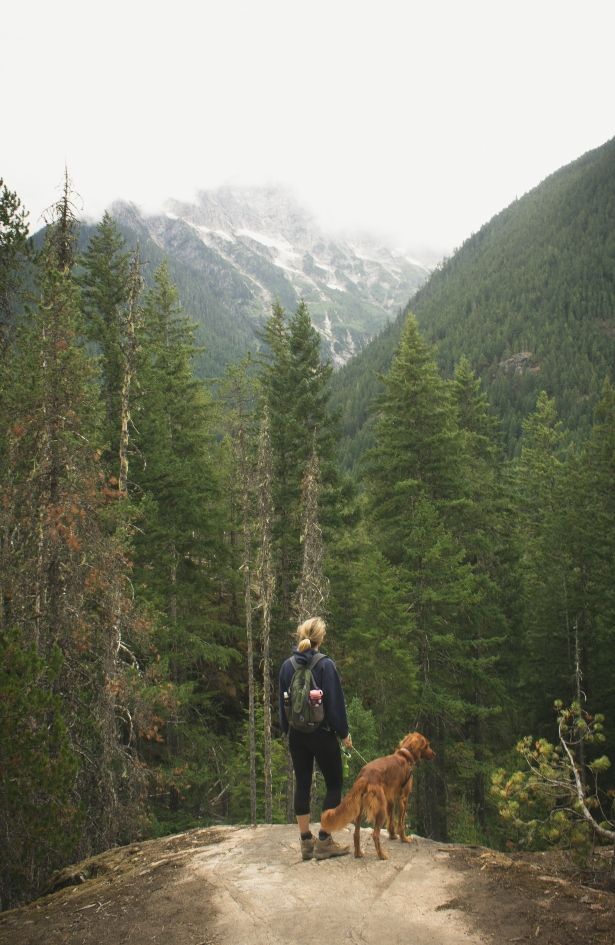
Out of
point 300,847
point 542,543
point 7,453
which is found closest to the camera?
point 300,847

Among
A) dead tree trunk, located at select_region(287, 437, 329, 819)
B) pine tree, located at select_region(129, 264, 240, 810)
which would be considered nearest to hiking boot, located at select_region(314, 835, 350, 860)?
dead tree trunk, located at select_region(287, 437, 329, 819)

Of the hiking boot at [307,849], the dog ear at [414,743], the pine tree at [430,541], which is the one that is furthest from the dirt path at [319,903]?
the pine tree at [430,541]

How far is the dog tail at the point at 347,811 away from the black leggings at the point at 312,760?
207 millimetres

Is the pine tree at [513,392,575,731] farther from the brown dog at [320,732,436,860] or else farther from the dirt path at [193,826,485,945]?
the dirt path at [193,826,485,945]

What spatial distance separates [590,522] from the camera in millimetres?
18922

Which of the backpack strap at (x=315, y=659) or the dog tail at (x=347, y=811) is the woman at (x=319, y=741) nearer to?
the backpack strap at (x=315, y=659)

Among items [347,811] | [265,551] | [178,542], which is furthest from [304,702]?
[178,542]

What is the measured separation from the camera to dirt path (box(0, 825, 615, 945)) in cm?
420

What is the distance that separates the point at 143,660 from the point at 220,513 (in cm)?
492

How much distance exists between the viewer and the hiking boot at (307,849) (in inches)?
227

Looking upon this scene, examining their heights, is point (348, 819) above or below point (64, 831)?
above

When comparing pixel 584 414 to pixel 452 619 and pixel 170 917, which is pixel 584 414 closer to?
pixel 452 619

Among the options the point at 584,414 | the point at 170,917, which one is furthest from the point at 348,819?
the point at 584,414

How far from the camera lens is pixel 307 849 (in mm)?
5770
